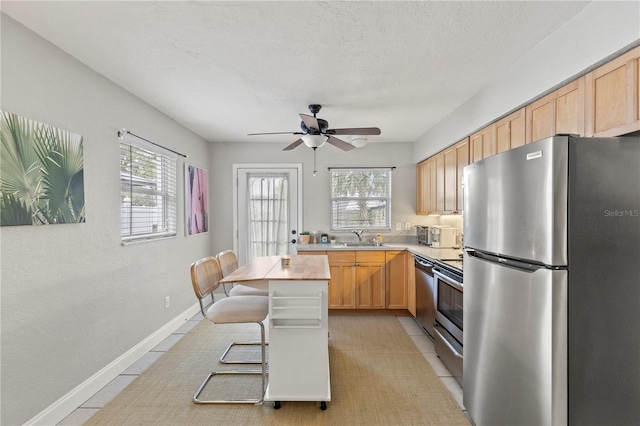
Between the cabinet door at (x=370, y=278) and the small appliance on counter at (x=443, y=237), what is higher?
the small appliance on counter at (x=443, y=237)

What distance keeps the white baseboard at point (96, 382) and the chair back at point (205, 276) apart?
3.16 feet

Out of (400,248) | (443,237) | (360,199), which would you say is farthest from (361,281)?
(360,199)

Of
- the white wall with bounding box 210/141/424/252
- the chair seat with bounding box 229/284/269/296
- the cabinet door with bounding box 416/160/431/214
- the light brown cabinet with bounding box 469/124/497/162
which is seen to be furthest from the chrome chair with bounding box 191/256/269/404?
the cabinet door with bounding box 416/160/431/214

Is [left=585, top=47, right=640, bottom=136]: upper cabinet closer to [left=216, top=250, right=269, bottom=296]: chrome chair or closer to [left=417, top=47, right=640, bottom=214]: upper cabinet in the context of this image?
[left=417, top=47, right=640, bottom=214]: upper cabinet

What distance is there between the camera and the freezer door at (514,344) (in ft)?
4.38

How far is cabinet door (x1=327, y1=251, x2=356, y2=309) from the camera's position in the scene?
4121 millimetres

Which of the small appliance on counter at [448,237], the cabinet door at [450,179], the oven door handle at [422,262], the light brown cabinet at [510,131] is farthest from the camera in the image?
the small appliance on counter at [448,237]

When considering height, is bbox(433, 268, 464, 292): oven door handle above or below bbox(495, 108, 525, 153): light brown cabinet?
below

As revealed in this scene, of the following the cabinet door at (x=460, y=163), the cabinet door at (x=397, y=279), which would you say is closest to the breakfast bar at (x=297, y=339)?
the cabinet door at (x=460, y=163)

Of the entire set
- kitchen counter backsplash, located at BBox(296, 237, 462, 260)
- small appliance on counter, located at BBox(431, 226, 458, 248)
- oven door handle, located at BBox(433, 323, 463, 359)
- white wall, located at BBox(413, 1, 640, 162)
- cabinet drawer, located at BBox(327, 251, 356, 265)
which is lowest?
oven door handle, located at BBox(433, 323, 463, 359)

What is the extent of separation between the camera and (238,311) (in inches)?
90.6

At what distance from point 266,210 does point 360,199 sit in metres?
1.47

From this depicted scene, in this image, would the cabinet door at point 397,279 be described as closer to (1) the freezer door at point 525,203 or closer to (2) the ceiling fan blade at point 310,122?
(2) the ceiling fan blade at point 310,122

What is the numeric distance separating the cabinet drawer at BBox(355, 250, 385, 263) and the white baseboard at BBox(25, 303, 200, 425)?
2.38 meters
